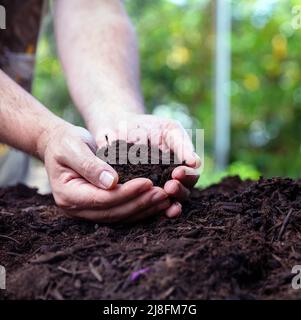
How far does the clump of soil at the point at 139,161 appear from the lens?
6.01ft

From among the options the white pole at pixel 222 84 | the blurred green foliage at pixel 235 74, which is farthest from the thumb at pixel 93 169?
the white pole at pixel 222 84

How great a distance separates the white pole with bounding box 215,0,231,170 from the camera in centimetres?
697

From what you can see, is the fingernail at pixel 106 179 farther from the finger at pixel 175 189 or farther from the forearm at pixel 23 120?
the forearm at pixel 23 120

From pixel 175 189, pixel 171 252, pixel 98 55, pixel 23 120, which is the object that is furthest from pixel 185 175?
pixel 98 55

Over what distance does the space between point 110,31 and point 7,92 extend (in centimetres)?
100

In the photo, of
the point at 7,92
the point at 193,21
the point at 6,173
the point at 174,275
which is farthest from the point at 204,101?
the point at 174,275

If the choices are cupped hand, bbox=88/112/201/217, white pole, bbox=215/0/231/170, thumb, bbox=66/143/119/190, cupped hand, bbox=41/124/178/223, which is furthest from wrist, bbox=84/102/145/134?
white pole, bbox=215/0/231/170

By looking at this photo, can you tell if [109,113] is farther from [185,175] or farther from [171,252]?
[171,252]

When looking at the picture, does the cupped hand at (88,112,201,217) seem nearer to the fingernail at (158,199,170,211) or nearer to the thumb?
the fingernail at (158,199,170,211)

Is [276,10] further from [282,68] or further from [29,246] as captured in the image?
[29,246]

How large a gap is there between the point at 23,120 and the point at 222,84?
17.6 ft

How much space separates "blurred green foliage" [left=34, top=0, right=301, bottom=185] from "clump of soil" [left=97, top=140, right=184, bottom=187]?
3.55 metres

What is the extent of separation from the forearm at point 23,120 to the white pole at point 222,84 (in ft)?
16.1

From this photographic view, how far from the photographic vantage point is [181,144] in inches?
77.5
